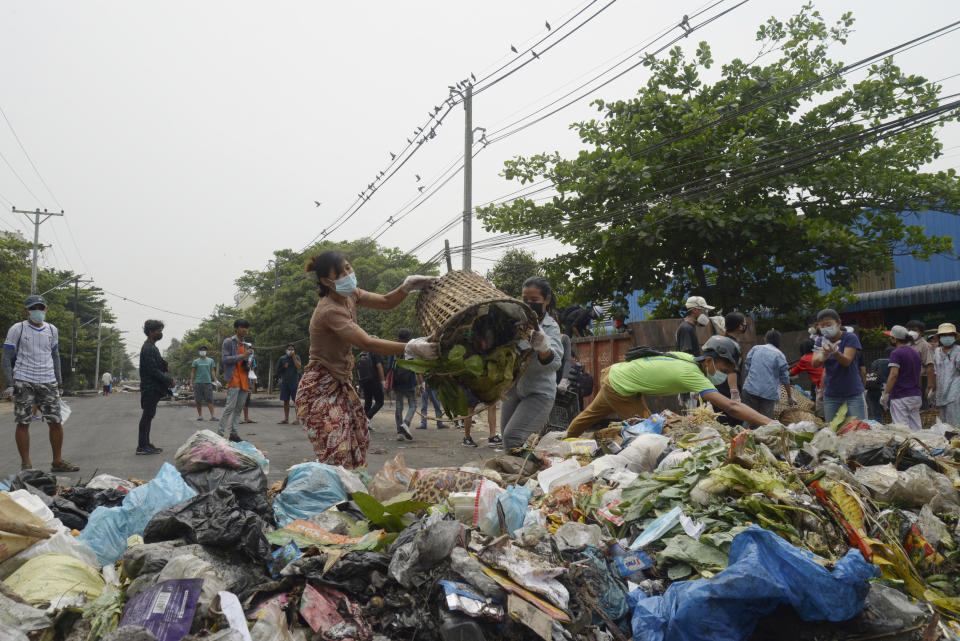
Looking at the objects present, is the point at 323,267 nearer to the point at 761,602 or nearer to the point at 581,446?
the point at 581,446

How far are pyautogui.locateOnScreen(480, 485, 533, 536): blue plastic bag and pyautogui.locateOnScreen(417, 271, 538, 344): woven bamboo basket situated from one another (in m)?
0.91

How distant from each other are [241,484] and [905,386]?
7.58 metres

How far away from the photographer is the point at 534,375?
4492mm

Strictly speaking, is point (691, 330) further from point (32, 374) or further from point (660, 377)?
point (32, 374)

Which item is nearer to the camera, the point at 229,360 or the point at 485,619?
the point at 485,619

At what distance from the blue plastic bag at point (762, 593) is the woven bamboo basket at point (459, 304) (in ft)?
5.51

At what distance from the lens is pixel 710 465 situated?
3.25m

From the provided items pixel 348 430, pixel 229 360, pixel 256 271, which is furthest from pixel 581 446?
pixel 256 271

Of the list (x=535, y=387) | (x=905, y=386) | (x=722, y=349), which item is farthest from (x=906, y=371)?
(x=535, y=387)

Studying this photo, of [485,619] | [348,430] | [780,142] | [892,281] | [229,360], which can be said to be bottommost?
[485,619]

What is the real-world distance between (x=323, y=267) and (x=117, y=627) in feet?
6.57

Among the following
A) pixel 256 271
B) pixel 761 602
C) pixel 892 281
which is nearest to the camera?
pixel 761 602

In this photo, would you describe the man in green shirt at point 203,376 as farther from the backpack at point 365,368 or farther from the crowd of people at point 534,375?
the backpack at point 365,368

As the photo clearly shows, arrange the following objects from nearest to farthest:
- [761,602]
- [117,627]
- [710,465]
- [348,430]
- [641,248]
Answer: [117,627], [761,602], [710,465], [348,430], [641,248]
